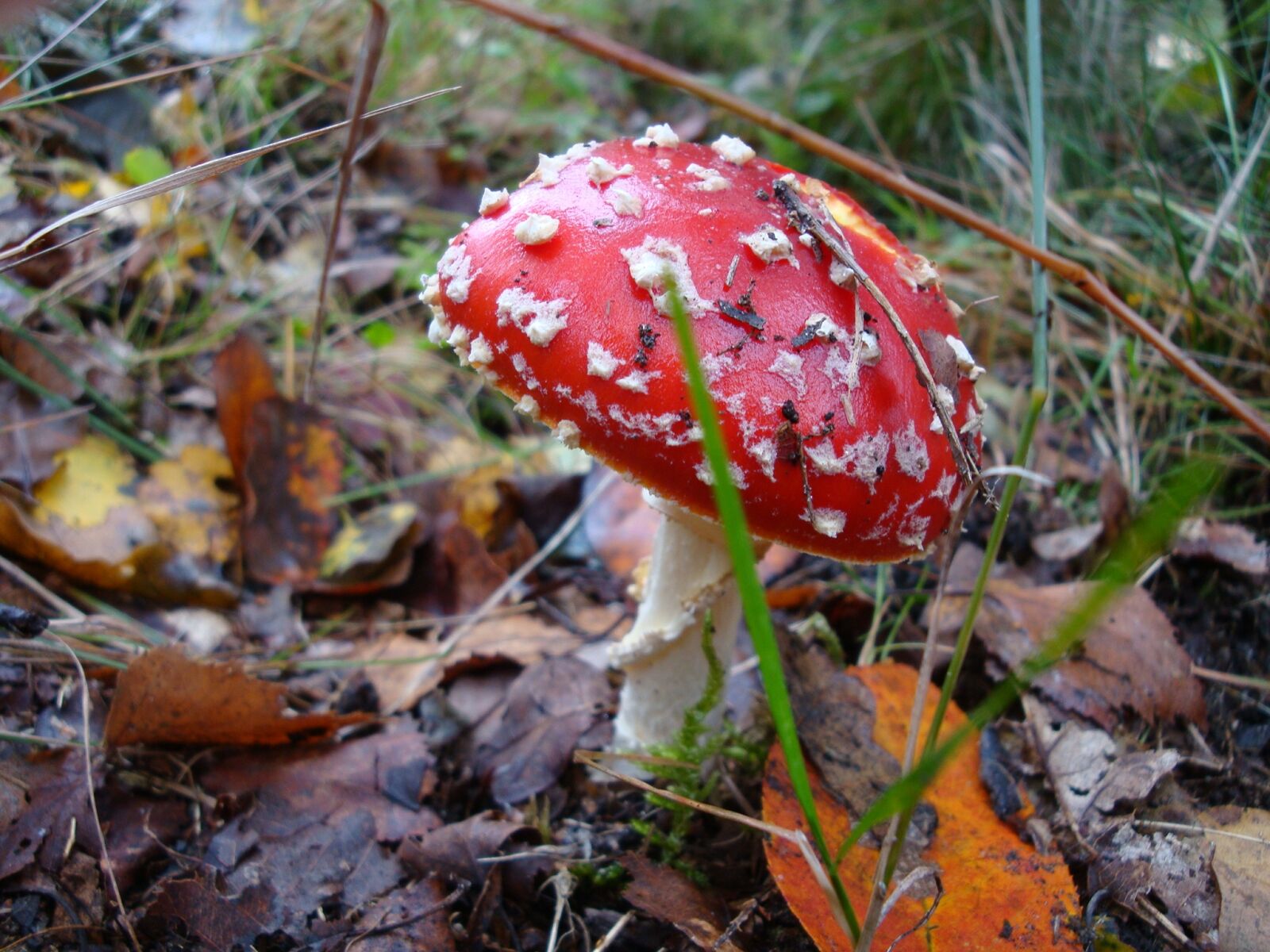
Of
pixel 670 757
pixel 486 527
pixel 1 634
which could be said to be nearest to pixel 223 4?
pixel 486 527

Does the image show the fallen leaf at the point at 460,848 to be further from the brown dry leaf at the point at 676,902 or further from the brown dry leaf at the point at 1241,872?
the brown dry leaf at the point at 1241,872

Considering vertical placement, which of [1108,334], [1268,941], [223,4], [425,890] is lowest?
[425,890]

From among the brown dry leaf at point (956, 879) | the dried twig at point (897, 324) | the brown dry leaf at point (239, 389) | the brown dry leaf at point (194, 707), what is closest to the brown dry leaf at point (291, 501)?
the brown dry leaf at point (239, 389)

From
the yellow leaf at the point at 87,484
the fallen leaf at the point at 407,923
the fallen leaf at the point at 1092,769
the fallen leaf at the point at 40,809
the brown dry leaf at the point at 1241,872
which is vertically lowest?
the fallen leaf at the point at 407,923

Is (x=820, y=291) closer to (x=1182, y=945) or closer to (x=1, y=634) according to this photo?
(x=1182, y=945)

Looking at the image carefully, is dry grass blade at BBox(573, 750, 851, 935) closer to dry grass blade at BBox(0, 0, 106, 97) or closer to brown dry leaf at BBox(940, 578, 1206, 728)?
brown dry leaf at BBox(940, 578, 1206, 728)

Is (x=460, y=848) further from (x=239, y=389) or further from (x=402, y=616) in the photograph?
(x=239, y=389)
